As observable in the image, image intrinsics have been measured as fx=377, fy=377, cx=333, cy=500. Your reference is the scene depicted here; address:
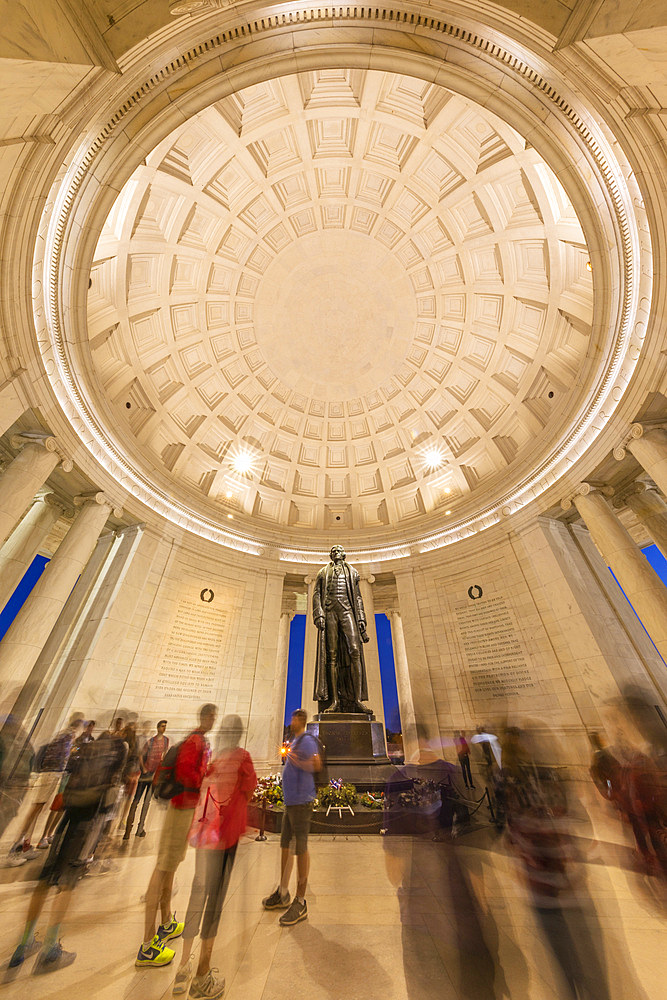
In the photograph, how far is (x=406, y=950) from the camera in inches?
115

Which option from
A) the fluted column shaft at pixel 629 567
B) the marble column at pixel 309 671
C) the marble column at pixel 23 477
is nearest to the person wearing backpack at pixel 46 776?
the marble column at pixel 23 477

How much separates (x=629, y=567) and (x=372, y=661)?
10.4m

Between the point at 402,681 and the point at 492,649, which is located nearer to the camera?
the point at 492,649

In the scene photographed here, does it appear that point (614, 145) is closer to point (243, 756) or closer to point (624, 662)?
point (243, 756)

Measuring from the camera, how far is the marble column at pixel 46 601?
32.3ft

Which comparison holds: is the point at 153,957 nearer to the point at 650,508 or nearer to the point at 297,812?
the point at 297,812

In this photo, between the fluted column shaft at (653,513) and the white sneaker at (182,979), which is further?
the fluted column shaft at (653,513)

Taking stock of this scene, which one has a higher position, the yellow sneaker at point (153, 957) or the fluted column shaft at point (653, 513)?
the fluted column shaft at point (653, 513)

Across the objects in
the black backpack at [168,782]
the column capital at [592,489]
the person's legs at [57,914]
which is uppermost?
the column capital at [592,489]

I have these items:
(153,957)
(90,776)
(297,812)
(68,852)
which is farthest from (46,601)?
(297,812)

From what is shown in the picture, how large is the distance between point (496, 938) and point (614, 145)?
1245 centimetres

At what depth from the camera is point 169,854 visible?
3062 millimetres

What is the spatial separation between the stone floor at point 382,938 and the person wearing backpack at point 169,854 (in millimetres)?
114

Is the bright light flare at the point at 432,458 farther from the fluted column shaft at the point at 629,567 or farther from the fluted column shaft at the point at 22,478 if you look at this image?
the fluted column shaft at the point at 22,478
